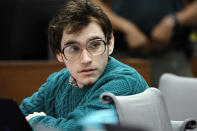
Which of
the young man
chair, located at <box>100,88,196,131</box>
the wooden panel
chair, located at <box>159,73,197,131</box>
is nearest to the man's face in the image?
the young man

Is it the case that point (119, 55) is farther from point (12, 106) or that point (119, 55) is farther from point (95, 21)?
point (12, 106)

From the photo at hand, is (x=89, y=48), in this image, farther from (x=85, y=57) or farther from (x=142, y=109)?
(x=142, y=109)

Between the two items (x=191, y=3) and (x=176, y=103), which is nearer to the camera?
(x=176, y=103)

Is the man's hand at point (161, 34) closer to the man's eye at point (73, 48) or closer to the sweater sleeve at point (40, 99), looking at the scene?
the sweater sleeve at point (40, 99)

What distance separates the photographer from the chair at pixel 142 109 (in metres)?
1.13

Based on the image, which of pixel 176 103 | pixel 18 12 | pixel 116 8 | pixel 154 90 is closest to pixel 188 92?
pixel 176 103

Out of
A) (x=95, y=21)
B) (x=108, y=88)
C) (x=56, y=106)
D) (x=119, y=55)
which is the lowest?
(x=119, y=55)

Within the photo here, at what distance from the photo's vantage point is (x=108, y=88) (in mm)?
1287

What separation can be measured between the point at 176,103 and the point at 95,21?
62cm

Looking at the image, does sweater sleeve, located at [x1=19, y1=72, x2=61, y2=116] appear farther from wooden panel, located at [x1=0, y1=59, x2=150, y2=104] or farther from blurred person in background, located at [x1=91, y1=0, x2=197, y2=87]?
blurred person in background, located at [x1=91, y1=0, x2=197, y2=87]

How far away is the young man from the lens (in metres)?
1.29

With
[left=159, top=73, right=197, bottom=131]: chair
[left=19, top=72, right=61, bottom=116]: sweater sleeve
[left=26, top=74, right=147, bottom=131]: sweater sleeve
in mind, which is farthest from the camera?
[left=159, top=73, right=197, bottom=131]: chair

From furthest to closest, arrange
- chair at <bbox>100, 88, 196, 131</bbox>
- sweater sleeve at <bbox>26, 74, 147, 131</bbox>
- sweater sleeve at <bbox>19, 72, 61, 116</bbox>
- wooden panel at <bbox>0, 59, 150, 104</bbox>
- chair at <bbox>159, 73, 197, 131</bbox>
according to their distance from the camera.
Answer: wooden panel at <bbox>0, 59, 150, 104</bbox>, chair at <bbox>159, 73, 197, 131</bbox>, sweater sleeve at <bbox>19, 72, 61, 116</bbox>, sweater sleeve at <bbox>26, 74, 147, 131</bbox>, chair at <bbox>100, 88, 196, 131</bbox>

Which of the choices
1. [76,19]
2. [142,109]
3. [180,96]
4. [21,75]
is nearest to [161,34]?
[21,75]
